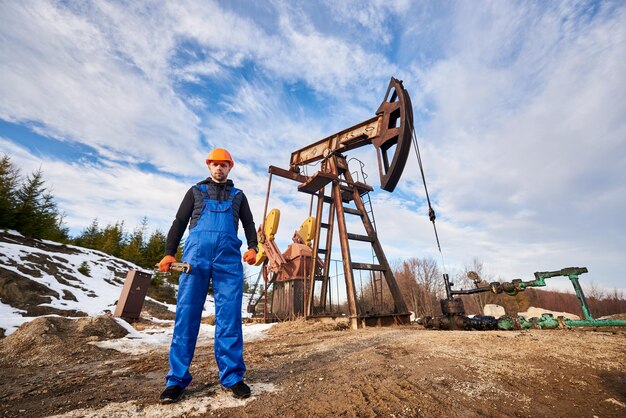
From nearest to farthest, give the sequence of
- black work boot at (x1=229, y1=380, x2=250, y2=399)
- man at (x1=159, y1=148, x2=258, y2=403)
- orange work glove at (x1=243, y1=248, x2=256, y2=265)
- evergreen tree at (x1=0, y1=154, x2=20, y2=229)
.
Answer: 1. black work boot at (x1=229, y1=380, x2=250, y2=399)
2. man at (x1=159, y1=148, x2=258, y2=403)
3. orange work glove at (x1=243, y1=248, x2=256, y2=265)
4. evergreen tree at (x1=0, y1=154, x2=20, y2=229)

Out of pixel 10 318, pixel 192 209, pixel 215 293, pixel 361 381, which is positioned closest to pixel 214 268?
pixel 215 293

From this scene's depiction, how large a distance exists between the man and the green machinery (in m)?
4.21

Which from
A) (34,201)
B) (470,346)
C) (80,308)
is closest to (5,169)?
(34,201)

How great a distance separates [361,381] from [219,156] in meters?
2.30

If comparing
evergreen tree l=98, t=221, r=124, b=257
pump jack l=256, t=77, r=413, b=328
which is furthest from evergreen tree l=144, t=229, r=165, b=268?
pump jack l=256, t=77, r=413, b=328

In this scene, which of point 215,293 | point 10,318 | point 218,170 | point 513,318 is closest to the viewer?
point 215,293

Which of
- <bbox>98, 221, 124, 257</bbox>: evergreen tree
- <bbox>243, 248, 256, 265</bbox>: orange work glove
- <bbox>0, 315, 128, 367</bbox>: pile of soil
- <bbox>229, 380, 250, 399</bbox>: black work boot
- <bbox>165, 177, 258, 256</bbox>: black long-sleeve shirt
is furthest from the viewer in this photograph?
<bbox>98, 221, 124, 257</bbox>: evergreen tree

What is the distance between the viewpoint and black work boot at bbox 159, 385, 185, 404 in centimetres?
176

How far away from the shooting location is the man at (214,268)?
6.49 ft

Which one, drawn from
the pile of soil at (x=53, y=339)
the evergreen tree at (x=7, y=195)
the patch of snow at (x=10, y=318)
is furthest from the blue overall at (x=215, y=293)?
the evergreen tree at (x=7, y=195)

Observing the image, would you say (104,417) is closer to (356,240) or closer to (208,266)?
(208,266)

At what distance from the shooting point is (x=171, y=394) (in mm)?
1792

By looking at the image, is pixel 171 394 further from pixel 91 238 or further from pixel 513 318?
pixel 91 238

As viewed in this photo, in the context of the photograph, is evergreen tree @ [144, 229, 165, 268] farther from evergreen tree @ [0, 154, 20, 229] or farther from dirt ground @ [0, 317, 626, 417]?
dirt ground @ [0, 317, 626, 417]
